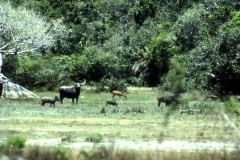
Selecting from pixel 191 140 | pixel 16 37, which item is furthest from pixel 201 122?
pixel 16 37

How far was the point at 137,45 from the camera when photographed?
6981 centimetres

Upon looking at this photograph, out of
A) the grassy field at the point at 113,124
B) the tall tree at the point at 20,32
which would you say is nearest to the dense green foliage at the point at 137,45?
the tall tree at the point at 20,32

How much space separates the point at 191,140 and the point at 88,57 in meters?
41.4

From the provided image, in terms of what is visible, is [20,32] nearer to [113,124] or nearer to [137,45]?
[137,45]

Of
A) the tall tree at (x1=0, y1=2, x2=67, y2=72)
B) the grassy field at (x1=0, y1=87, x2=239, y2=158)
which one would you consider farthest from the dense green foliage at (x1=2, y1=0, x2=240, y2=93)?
the grassy field at (x1=0, y1=87, x2=239, y2=158)

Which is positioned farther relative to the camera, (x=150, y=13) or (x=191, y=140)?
(x=150, y=13)

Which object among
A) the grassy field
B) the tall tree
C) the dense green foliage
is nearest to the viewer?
the grassy field

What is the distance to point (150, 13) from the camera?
258ft

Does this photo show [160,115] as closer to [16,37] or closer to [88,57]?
[16,37]

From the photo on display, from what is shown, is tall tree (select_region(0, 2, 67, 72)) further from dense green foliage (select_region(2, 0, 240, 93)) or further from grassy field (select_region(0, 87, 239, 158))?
grassy field (select_region(0, 87, 239, 158))

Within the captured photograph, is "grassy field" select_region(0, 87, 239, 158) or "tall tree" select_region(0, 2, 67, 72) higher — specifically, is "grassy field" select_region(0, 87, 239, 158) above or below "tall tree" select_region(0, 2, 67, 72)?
below

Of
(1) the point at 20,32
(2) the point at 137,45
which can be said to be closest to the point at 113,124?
(1) the point at 20,32

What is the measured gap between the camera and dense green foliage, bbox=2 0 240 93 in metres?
46.4

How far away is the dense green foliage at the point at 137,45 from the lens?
46.4 meters
